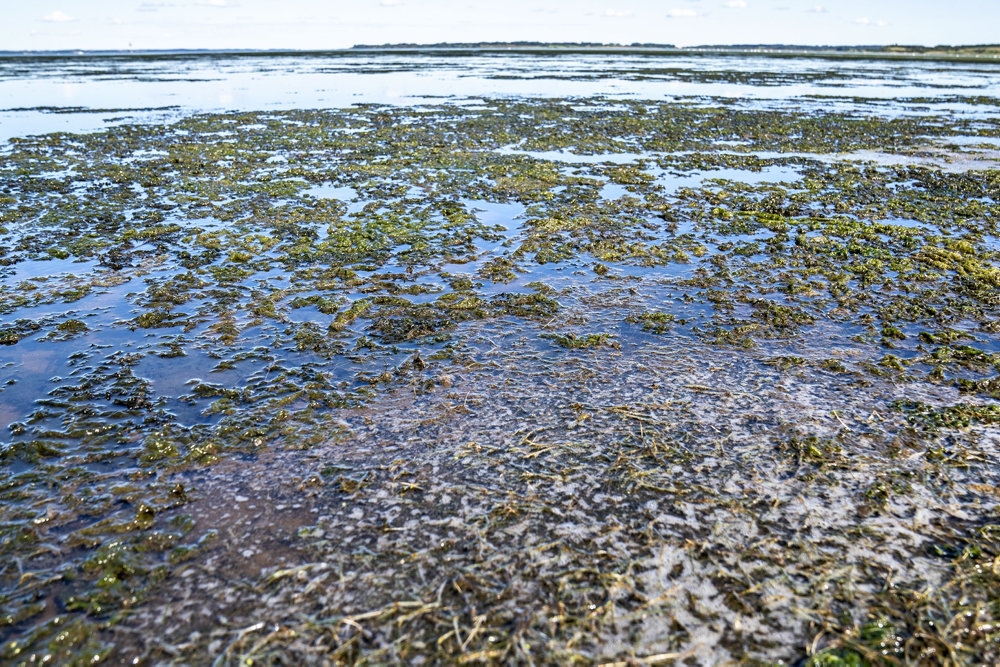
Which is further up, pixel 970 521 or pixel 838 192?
pixel 838 192

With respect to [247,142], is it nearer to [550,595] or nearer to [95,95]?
[550,595]

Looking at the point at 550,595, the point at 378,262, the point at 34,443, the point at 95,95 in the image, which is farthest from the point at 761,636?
the point at 95,95

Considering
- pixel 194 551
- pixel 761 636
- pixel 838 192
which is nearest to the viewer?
pixel 761 636

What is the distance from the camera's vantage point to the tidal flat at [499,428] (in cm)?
437

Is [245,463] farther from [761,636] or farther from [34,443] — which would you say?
[761,636]

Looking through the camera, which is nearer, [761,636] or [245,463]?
[761,636]

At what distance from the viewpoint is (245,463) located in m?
6.09

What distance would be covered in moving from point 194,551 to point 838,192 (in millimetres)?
18490

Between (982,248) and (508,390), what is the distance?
11.6 metres

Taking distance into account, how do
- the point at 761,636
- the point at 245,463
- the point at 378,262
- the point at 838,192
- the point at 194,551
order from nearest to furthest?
the point at 761,636 → the point at 194,551 → the point at 245,463 → the point at 378,262 → the point at 838,192

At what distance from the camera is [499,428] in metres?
6.68

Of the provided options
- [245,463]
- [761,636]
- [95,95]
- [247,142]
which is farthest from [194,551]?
[95,95]

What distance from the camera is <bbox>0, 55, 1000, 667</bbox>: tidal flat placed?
14.3 feet

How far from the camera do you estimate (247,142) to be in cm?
2456
